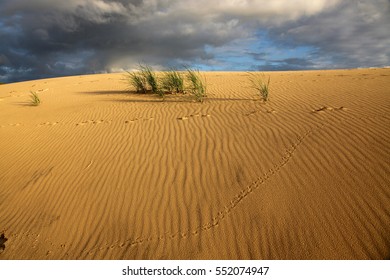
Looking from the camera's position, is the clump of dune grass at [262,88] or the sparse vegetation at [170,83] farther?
the sparse vegetation at [170,83]

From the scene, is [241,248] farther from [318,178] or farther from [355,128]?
[355,128]

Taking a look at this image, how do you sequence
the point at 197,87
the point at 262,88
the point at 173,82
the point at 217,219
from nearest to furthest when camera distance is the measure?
the point at 217,219
the point at 262,88
the point at 197,87
the point at 173,82

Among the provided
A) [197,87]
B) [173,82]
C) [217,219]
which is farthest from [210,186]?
[173,82]

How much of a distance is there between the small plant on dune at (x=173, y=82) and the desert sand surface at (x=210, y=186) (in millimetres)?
3054

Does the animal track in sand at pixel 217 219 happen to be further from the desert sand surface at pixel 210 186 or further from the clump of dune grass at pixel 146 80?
the clump of dune grass at pixel 146 80

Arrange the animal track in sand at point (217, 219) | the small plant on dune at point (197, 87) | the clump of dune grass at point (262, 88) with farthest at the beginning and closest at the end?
the small plant on dune at point (197, 87), the clump of dune grass at point (262, 88), the animal track in sand at point (217, 219)

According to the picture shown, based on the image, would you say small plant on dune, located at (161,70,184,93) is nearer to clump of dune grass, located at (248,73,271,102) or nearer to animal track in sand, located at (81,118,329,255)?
clump of dune grass, located at (248,73,271,102)

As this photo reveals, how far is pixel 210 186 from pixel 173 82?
6.56 metres

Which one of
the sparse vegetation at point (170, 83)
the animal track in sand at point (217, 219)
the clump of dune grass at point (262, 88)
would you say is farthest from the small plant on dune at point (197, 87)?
the animal track in sand at point (217, 219)

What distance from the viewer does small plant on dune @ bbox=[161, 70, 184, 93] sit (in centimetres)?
993

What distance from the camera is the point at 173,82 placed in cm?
1006

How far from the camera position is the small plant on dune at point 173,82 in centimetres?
993

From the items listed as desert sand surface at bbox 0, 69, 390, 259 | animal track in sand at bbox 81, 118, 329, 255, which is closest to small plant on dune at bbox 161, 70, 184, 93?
desert sand surface at bbox 0, 69, 390, 259

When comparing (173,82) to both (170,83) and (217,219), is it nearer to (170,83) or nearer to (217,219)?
(170,83)
